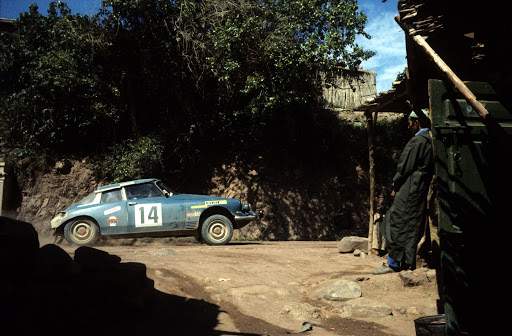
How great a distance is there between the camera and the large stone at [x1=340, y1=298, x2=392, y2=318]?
488 centimetres

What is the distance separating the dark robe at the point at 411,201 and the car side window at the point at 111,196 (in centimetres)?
665

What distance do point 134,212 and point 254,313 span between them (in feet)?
16.9

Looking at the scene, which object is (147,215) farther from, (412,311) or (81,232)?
(412,311)

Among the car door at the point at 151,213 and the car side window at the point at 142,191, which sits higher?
the car side window at the point at 142,191

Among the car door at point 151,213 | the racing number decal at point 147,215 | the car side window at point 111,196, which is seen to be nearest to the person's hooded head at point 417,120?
the car door at point 151,213

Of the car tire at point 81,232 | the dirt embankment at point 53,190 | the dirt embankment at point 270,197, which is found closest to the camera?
the car tire at point 81,232

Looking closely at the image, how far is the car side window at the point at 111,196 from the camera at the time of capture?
967cm

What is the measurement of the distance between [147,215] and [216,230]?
61.7 inches

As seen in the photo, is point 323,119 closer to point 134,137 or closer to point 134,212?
point 134,137

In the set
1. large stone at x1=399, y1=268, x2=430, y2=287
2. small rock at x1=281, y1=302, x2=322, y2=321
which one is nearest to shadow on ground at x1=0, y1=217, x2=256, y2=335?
small rock at x1=281, y1=302, x2=322, y2=321

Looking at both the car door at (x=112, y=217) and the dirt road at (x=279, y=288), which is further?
the car door at (x=112, y=217)

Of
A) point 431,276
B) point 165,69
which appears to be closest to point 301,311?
point 431,276

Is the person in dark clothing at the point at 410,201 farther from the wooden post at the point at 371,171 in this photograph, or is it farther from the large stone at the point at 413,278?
the wooden post at the point at 371,171

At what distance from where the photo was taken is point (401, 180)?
16.2ft
